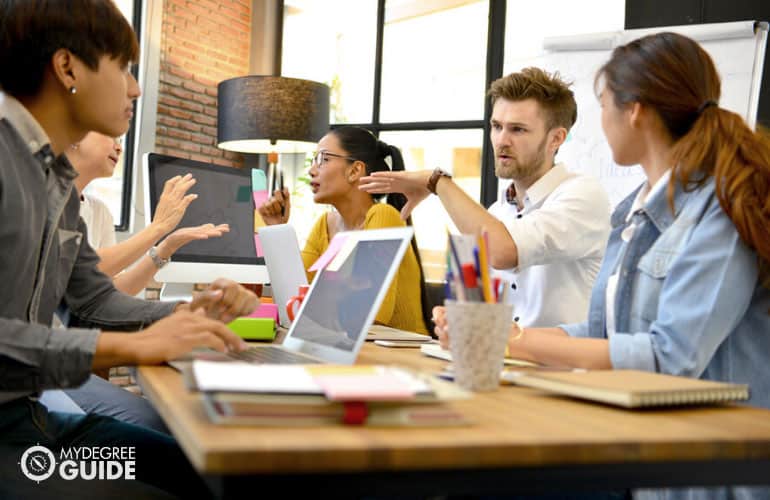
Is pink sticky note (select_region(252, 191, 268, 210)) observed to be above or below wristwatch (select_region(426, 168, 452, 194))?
below

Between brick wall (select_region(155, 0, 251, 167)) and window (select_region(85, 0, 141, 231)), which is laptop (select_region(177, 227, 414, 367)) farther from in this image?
brick wall (select_region(155, 0, 251, 167))

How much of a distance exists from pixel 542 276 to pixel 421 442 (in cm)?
177

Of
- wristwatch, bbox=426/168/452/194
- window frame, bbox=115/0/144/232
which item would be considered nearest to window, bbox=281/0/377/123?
window frame, bbox=115/0/144/232

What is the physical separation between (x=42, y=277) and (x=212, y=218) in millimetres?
1452

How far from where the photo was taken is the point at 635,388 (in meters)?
0.92

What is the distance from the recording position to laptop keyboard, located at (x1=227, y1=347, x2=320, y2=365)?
1238mm

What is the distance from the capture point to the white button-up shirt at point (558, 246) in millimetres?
2164

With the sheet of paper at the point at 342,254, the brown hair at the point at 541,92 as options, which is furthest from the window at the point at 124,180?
the sheet of paper at the point at 342,254

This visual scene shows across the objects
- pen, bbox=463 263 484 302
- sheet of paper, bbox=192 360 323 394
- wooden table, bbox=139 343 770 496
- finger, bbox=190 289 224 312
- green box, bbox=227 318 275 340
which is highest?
pen, bbox=463 263 484 302

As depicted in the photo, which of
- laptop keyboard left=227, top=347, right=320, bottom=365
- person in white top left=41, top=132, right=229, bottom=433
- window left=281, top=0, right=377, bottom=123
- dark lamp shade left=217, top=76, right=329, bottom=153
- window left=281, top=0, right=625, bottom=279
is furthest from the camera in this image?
window left=281, top=0, right=377, bottom=123

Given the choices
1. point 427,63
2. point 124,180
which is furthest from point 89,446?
point 427,63

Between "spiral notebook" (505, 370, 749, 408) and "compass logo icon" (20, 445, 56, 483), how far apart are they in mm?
785

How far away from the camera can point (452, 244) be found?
3.47 ft

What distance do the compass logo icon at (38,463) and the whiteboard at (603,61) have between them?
2934 millimetres
